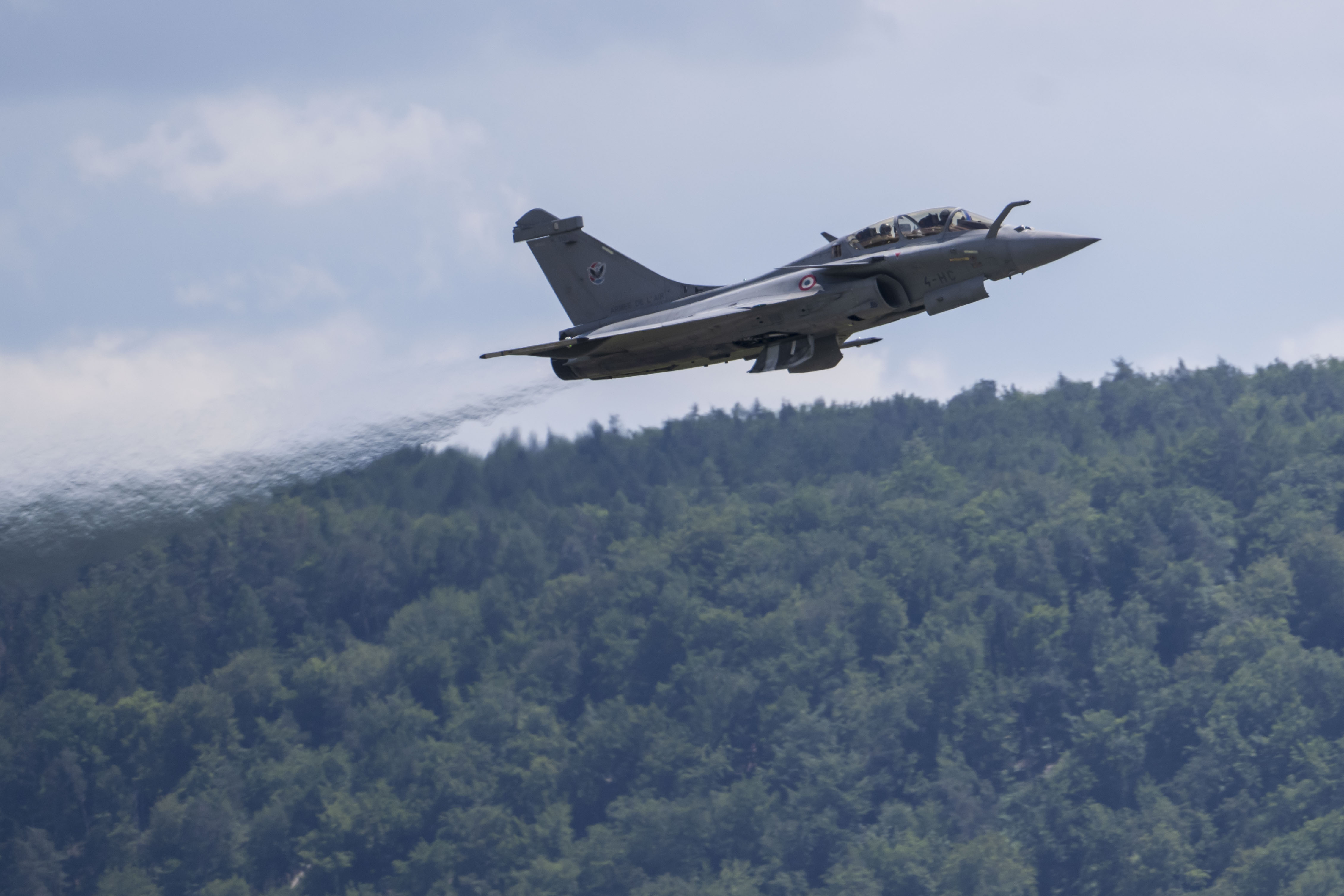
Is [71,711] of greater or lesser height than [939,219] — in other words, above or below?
below

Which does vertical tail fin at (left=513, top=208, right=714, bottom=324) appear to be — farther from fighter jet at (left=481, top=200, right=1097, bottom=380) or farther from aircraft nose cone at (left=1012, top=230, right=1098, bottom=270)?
aircraft nose cone at (left=1012, top=230, right=1098, bottom=270)

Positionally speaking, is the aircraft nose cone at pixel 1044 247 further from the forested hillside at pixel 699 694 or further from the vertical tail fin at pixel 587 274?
the forested hillside at pixel 699 694

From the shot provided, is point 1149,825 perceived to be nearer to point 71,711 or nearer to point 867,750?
point 867,750

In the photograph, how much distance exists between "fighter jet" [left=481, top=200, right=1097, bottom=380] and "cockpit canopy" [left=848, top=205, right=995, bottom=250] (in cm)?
2

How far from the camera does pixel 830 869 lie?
106750 millimetres

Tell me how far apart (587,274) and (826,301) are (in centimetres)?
527

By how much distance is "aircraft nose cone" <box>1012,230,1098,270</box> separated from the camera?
26.7 m

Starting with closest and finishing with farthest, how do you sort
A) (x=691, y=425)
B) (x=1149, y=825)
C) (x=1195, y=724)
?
(x=1149, y=825) → (x=1195, y=724) → (x=691, y=425)

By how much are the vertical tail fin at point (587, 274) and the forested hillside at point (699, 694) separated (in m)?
58.7

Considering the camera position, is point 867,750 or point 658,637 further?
point 658,637

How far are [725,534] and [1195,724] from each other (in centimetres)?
3843

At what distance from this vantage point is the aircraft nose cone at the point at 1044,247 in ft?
87.6

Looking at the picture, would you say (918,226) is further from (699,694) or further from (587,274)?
(699,694)

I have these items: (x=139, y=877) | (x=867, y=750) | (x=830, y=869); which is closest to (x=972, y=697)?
(x=867, y=750)
